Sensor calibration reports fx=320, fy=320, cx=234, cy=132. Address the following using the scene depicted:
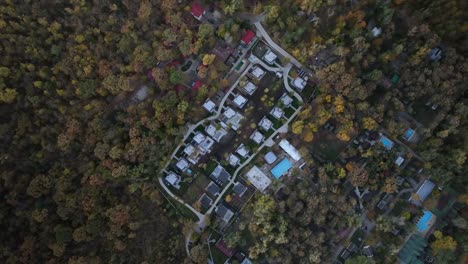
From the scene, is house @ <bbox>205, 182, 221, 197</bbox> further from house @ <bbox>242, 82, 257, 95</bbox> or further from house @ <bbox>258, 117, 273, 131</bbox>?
house @ <bbox>242, 82, 257, 95</bbox>

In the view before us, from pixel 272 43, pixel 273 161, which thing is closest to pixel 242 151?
pixel 273 161

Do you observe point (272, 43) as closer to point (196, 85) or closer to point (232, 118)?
point (232, 118)

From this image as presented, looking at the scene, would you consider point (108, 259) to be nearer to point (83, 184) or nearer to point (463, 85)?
point (83, 184)

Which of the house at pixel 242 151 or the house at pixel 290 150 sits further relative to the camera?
the house at pixel 242 151

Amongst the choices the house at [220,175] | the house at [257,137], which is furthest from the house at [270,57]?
the house at [220,175]

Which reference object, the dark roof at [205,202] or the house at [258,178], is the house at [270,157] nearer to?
the house at [258,178]
